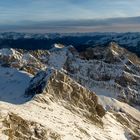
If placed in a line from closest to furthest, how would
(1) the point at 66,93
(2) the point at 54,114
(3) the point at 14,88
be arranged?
(2) the point at 54,114
(1) the point at 66,93
(3) the point at 14,88

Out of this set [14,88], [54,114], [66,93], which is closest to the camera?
[54,114]

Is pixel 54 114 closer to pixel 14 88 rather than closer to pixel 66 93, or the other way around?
pixel 66 93

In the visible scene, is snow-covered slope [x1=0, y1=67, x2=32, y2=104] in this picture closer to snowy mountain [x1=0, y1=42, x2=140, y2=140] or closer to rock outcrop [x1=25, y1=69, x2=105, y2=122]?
snowy mountain [x1=0, y1=42, x2=140, y2=140]

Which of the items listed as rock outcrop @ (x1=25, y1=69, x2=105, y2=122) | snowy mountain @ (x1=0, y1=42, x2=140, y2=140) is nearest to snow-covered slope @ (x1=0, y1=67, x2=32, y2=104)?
snowy mountain @ (x1=0, y1=42, x2=140, y2=140)

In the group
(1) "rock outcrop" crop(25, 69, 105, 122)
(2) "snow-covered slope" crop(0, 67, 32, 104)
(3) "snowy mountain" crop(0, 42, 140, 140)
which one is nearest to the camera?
(3) "snowy mountain" crop(0, 42, 140, 140)

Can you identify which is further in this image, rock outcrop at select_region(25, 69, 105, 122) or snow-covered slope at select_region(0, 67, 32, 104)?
snow-covered slope at select_region(0, 67, 32, 104)

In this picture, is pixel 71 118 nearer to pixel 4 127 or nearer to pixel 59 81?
pixel 59 81

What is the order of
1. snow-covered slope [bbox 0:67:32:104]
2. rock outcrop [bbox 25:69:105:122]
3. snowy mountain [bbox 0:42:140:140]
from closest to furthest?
snowy mountain [bbox 0:42:140:140] → rock outcrop [bbox 25:69:105:122] → snow-covered slope [bbox 0:67:32:104]

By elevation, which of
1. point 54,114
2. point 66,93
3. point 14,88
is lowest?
point 14,88

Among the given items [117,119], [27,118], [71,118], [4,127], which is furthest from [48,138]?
[117,119]

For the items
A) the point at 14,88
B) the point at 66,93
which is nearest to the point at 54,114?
the point at 66,93

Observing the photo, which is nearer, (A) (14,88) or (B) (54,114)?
(B) (54,114)
